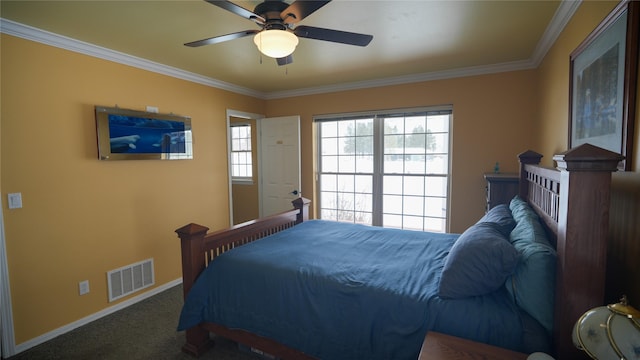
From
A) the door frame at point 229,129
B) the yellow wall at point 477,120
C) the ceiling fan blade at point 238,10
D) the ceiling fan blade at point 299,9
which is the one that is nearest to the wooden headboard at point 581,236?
the ceiling fan blade at point 299,9

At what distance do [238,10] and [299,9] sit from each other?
1.07ft

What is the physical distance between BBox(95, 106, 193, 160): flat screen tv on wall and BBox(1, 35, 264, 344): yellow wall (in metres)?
0.09

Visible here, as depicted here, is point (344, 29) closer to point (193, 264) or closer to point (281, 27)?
point (281, 27)

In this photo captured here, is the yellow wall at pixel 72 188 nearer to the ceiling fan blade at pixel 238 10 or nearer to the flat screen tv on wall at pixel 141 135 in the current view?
the flat screen tv on wall at pixel 141 135

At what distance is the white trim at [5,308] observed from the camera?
2201 mm

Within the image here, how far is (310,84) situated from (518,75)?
2.55 m

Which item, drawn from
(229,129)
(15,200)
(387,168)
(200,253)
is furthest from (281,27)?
(387,168)

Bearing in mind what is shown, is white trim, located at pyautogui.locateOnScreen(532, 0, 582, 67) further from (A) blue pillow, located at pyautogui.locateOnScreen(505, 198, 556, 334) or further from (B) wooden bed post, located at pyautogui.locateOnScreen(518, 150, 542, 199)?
(A) blue pillow, located at pyautogui.locateOnScreen(505, 198, 556, 334)

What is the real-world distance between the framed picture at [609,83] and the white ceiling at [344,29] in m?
0.53

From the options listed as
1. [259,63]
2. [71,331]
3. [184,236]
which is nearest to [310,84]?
[259,63]

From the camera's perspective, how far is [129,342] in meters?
2.38

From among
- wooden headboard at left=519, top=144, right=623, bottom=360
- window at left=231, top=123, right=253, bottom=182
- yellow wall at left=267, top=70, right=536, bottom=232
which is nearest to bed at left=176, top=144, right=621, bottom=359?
wooden headboard at left=519, top=144, right=623, bottom=360

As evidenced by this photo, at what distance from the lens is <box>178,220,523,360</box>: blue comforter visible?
4.71ft

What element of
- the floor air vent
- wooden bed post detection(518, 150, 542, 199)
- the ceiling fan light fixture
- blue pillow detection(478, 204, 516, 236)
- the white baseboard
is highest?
the ceiling fan light fixture
